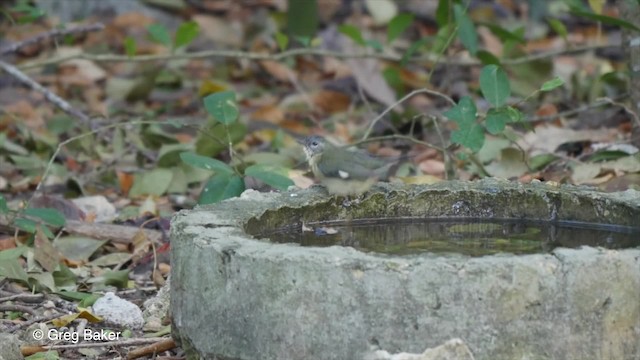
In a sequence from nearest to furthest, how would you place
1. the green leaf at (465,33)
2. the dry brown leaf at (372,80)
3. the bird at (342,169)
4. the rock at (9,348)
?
the rock at (9,348) < the bird at (342,169) < the green leaf at (465,33) < the dry brown leaf at (372,80)

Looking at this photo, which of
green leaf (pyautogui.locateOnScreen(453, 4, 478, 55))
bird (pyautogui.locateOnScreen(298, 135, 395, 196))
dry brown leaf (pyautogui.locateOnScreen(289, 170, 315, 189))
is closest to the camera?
bird (pyautogui.locateOnScreen(298, 135, 395, 196))

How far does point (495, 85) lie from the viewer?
15.1 ft

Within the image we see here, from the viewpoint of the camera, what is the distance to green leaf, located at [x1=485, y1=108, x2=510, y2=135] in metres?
4.52

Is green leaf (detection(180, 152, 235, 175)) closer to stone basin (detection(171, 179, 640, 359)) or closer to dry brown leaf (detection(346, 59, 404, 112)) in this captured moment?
stone basin (detection(171, 179, 640, 359))

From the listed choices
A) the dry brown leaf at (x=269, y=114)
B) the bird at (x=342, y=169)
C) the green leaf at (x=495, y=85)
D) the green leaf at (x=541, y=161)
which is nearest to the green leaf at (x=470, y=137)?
the green leaf at (x=495, y=85)

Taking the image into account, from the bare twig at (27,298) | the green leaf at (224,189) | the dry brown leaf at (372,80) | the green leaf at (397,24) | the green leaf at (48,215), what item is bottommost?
the bare twig at (27,298)

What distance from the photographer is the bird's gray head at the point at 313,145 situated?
424 centimetres

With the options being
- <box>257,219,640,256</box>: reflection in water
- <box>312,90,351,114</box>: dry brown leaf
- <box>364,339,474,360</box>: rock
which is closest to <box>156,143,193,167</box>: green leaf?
<box>312,90,351,114</box>: dry brown leaf

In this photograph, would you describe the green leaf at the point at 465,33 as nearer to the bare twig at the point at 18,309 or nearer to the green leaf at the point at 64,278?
the green leaf at the point at 64,278

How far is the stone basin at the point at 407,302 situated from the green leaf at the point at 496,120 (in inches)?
61.8

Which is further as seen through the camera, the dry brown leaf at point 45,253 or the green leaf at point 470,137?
the green leaf at point 470,137

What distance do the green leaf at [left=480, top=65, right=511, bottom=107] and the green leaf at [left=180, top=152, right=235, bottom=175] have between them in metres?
1.00

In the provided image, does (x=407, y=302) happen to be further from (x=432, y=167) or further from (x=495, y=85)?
(x=432, y=167)

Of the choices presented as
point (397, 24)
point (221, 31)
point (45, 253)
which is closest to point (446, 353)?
point (45, 253)
